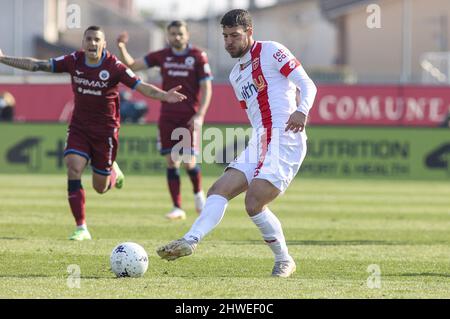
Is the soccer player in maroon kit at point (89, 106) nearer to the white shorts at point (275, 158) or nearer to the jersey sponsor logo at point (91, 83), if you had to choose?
the jersey sponsor logo at point (91, 83)

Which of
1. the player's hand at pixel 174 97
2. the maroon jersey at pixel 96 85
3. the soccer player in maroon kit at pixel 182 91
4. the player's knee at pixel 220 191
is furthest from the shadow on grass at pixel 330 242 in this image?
the player's knee at pixel 220 191

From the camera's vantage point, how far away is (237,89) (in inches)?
359

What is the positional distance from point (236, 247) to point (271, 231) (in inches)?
91.6

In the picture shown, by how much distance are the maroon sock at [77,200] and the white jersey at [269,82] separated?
10.8 ft

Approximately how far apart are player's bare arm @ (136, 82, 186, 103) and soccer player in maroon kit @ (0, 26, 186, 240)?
495mm

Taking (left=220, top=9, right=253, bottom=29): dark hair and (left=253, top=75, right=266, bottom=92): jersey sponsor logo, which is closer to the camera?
(left=220, top=9, right=253, bottom=29): dark hair

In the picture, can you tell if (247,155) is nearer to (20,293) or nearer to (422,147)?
(20,293)

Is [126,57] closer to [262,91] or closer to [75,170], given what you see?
[75,170]

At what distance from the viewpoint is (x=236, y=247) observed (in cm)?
1122

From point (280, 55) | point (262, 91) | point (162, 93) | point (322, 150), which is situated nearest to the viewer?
point (280, 55)

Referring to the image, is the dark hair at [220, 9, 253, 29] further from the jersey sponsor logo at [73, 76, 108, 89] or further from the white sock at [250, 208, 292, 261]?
the jersey sponsor logo at [73, 76, 108, 89]

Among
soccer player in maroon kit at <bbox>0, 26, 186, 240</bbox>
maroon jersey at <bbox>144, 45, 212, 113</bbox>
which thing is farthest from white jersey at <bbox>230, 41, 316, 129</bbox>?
maroon jersey at <bbox>144, 45, 212, 113</bbox>

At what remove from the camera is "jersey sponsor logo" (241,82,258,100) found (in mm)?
8938

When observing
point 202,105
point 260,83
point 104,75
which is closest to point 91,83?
point 104,75
